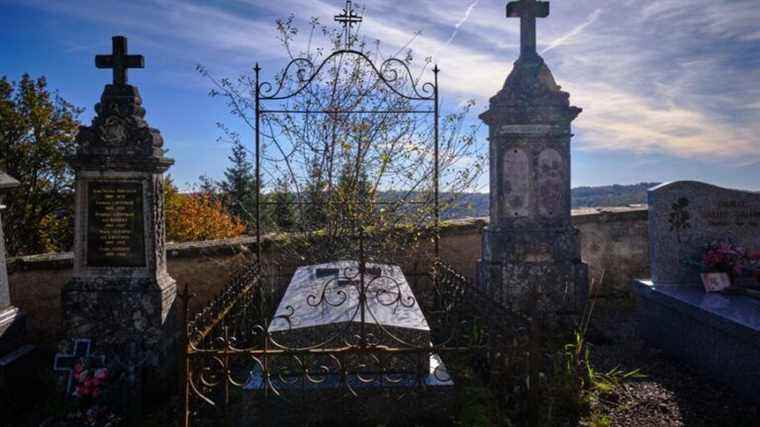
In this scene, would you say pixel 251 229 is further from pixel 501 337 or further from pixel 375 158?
pixel 501 337

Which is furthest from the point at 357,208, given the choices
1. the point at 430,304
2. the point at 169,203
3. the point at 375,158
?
the point at 169,203

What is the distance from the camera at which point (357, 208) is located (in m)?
7.16

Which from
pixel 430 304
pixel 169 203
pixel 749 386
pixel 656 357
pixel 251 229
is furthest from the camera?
pixel 169 203

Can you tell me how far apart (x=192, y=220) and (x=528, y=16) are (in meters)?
17.1

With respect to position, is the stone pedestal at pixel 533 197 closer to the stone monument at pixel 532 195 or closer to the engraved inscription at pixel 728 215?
the stone monument at pixel 532 195

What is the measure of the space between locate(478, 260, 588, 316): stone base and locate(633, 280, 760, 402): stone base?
2.35ft

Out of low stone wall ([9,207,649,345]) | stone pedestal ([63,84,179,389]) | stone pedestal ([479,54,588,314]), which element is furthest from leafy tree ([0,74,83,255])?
stone pedestal ([479,54,588,314])

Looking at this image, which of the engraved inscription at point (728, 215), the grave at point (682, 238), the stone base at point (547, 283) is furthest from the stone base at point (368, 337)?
the engraved inscription at point (728, 215)

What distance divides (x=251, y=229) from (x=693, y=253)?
666cm

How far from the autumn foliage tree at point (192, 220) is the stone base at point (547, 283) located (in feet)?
49.1

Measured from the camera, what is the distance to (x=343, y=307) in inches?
160

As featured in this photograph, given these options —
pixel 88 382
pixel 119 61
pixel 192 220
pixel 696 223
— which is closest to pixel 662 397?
pixel 696 223

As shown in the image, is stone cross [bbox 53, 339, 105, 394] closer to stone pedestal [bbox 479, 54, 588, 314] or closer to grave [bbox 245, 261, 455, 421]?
grave [bbox 245, 261, 455, 421]

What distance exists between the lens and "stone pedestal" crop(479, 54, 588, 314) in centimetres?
618
